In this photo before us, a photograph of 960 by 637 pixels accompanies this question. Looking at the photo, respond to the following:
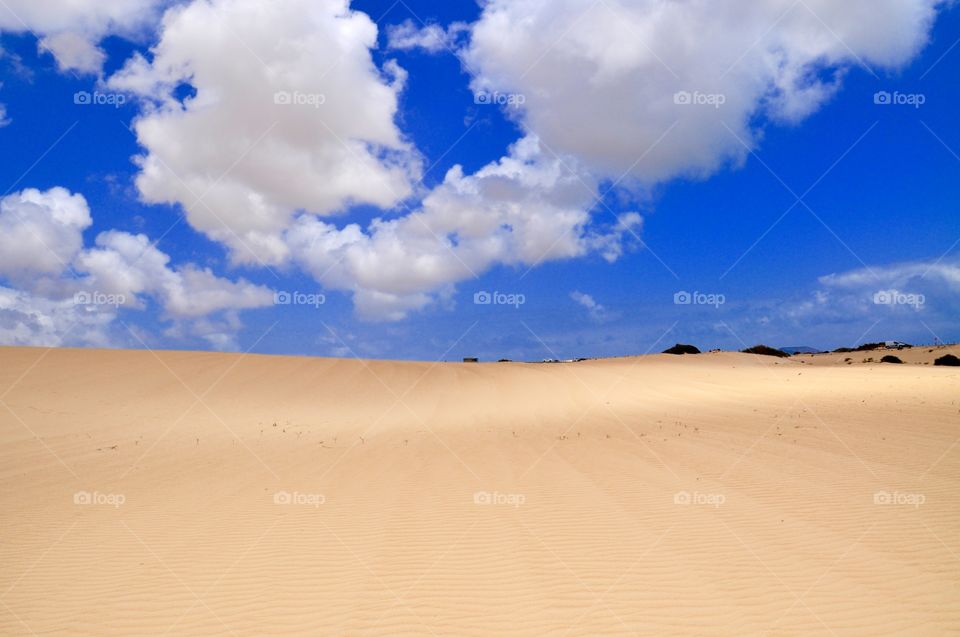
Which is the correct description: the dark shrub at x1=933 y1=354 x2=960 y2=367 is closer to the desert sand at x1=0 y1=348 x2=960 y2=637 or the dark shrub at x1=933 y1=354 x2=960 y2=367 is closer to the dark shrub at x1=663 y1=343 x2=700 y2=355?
the dark shrub at x1=663 y1=343 x2=700 y2=355

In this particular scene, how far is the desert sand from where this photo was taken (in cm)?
515

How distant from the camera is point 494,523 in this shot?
7512mm

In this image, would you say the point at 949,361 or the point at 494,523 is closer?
the point at 494,523

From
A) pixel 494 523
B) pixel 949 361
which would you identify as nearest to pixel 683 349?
pixel 949 361

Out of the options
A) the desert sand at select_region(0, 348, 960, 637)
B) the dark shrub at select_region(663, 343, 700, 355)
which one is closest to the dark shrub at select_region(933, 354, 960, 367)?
the dark shrub at select_region(663, 343, 700, 355)

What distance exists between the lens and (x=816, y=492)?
8.34m

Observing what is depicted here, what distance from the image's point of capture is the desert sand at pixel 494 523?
515cm

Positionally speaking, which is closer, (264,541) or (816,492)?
(264,541)

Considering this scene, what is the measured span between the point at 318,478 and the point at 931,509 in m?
9.17

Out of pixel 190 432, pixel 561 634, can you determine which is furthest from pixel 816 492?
pixel 190 432

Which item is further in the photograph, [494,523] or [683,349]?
[683,349]

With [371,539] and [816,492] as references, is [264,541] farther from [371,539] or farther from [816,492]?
[816,492]

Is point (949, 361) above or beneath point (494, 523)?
above

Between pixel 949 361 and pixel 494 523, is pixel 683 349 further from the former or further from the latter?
pixel 494 523
